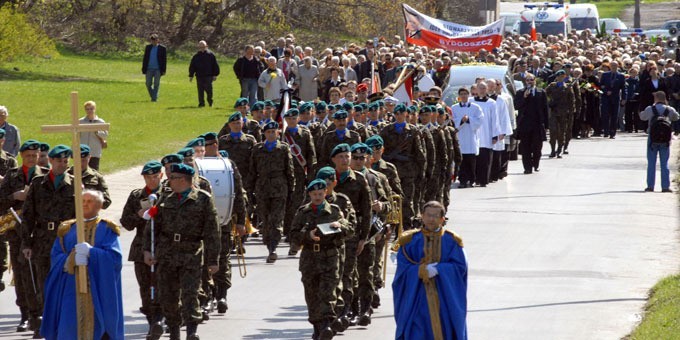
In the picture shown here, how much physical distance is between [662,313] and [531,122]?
1520 centimetres

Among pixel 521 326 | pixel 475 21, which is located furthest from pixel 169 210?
pixel 475 21

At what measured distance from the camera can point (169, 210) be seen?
12.3 m

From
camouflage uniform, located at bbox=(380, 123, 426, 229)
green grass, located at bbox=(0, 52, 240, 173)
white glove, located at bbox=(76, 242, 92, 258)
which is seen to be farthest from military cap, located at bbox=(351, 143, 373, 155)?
green grass, located at bbox=(0, 52, 240, 173)

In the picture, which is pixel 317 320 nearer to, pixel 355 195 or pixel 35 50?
pixel 355 195

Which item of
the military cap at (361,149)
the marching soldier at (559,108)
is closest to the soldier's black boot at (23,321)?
the military cap at (361,149)

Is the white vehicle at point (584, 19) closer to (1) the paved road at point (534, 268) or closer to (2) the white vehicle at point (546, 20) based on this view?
(2) the white vehicle at point (546, 20)

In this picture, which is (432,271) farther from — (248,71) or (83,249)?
(248,71)

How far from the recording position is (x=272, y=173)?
18.3 meters

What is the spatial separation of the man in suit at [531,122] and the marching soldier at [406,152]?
31.7 feet

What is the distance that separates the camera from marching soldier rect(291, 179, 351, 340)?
1291 cm

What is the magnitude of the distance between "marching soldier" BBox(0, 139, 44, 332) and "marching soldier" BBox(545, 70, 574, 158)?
19253 millimetres

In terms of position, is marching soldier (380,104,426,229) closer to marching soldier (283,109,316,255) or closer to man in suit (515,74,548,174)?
marching soldier (283,109,316,255)

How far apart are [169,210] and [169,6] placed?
39936 mm

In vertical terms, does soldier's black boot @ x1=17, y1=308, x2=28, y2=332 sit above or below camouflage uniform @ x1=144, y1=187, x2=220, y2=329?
below
